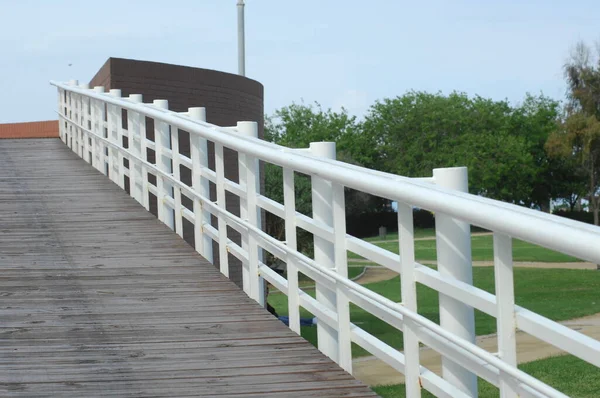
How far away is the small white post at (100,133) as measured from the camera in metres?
15.1

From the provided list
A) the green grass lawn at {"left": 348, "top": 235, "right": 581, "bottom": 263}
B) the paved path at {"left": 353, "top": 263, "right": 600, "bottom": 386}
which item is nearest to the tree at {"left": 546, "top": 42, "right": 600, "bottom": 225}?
the green grass lawn at {"left": 348, "top": 235, "right": 581, "bottom": 263}

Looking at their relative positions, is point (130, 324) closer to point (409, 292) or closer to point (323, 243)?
point (323, 243)

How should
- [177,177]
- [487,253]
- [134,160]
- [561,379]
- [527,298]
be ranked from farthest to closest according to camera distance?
[487,253]
[527,298]
[561,379]
[134,160]
[177,177]

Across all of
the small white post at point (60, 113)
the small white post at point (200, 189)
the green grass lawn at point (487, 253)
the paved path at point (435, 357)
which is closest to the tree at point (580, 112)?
the green grass lawn at point (487, 253)

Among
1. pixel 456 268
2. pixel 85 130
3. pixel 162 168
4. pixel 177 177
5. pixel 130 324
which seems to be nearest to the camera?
pixel 456 268

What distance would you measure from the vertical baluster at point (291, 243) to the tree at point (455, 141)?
8702 cm

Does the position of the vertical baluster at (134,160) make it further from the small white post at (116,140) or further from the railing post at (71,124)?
the railing post at (71,124)

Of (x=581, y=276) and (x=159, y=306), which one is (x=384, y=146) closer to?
(x=581, y=276)

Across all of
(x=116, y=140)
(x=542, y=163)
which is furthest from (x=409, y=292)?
(x=542, y=163)

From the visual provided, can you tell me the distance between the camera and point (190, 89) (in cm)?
1730

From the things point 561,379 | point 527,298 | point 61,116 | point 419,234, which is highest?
point 61,116

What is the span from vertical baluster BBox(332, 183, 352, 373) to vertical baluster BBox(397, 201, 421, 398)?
2.69 ft

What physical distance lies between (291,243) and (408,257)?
196 centimetres

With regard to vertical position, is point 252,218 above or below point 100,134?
below
